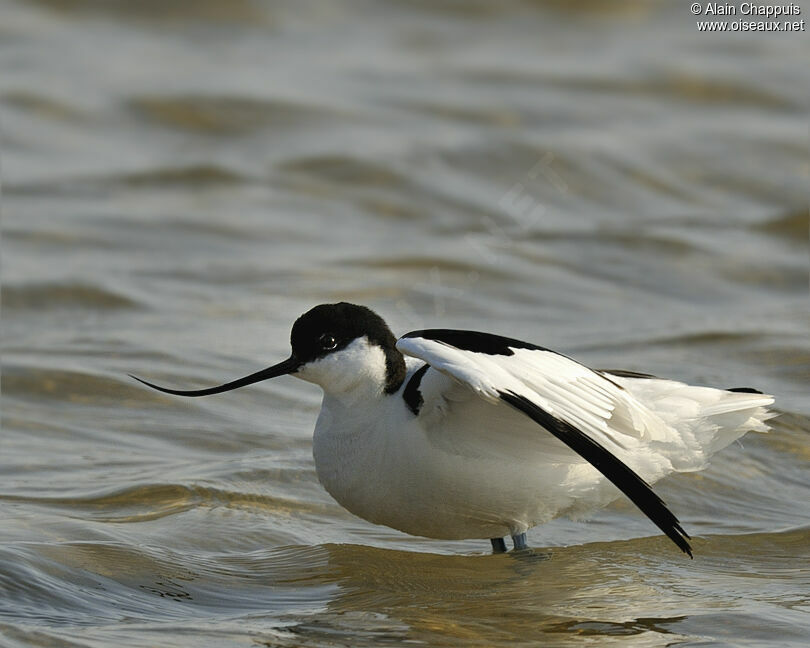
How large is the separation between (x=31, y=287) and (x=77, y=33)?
6.68 meters

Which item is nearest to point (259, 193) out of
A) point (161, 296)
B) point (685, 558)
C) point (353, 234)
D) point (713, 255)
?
point (353, 234)

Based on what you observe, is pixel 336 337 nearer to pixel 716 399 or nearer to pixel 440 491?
pixel 440 491

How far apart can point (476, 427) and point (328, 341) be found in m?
0.72

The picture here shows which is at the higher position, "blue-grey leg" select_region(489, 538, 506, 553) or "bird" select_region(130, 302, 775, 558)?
"bird" select_region(130, 302, 775, 558)

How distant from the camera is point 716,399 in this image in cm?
597

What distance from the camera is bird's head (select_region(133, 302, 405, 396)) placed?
5801 mm

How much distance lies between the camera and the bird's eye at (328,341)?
19.1 feet

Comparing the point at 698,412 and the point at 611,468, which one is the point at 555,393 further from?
the point at 698,412

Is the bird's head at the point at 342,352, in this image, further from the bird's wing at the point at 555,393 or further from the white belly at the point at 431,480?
the bird's wing at the point at 555,393

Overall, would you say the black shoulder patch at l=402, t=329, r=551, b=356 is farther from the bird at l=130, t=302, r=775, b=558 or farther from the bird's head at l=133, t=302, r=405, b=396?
the bird's head at l=133, t=302, r=405, b=396

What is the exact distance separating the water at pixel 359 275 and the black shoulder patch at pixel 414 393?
2.32ft

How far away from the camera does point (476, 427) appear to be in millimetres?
5516

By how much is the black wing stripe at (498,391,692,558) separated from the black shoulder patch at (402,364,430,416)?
66 centimetres

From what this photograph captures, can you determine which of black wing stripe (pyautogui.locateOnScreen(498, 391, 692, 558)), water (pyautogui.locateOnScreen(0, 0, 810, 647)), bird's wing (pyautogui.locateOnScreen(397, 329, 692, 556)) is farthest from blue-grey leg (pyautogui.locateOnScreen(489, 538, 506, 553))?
black wing stripe (pyautogui.locateOnScreen(498, 391, 692, 558))
